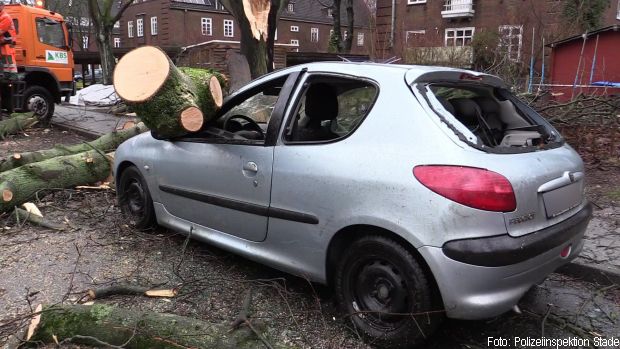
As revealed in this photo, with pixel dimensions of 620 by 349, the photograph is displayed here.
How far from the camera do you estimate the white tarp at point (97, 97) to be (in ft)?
55.3

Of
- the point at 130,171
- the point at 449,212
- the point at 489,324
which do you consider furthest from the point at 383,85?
the point at 130,171

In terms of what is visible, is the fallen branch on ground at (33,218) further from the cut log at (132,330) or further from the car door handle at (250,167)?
the car door handle at (250,167)

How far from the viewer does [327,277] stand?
3174mm

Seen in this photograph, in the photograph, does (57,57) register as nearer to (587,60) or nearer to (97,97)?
(97,97)

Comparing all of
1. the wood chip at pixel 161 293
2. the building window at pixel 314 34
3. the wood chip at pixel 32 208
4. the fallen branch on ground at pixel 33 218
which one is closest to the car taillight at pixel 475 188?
the wood chip at pixel 161 293

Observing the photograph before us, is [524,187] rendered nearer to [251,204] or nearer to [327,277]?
[327,277]

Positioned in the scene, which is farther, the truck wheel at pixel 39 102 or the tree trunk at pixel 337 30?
the tree trunk at pixel 337 30

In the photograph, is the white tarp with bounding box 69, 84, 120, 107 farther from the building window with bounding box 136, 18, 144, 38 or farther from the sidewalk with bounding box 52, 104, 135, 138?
the building window with bounding box 136, 18, 144, 38

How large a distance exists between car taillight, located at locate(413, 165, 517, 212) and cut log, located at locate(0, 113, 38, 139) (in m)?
11.0

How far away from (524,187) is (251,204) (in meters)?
1.76

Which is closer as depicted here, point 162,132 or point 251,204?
point 251,204

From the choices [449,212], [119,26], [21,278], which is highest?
[119,26]

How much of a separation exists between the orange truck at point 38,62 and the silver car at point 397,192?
10126 mm

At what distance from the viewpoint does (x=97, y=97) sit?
17688 mm
